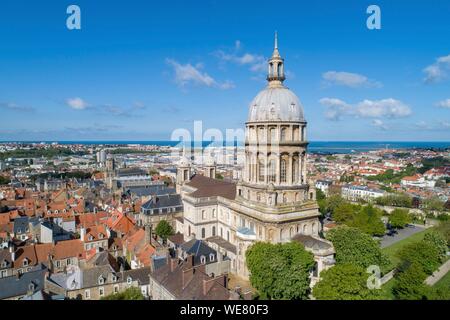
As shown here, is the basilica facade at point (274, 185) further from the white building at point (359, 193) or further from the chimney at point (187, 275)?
the white building at point (359, 193)

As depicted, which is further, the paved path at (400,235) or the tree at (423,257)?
the paved path at (400,235)

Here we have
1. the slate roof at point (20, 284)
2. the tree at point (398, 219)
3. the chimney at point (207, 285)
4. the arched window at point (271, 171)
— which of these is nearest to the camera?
the chimney at point (207, 285)

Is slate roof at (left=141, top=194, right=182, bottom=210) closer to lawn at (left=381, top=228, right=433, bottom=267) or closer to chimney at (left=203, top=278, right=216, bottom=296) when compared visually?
chimney at (left=203, top=278, right=216, bottom=296)

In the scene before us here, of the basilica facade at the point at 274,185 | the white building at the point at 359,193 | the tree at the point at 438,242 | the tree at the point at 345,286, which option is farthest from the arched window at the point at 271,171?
the white building at the point at 359,193

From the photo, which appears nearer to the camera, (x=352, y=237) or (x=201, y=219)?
(x=352, y=237)

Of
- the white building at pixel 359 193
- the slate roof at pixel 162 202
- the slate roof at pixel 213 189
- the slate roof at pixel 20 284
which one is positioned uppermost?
the slate roof at pixel 213 189

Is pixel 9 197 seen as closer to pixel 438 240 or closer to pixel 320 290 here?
pixel 320 290

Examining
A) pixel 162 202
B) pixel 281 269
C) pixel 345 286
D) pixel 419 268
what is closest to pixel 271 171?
pixel 281 269
